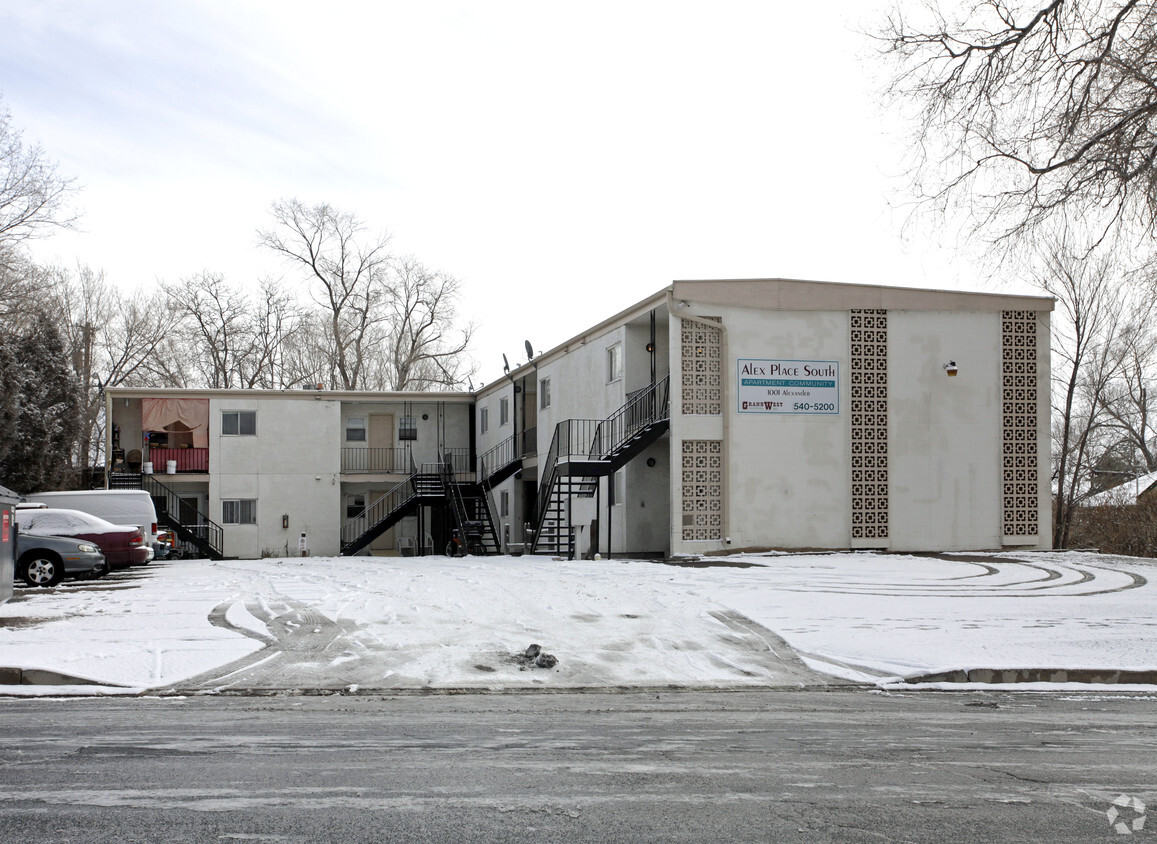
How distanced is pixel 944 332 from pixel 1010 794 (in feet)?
62.9

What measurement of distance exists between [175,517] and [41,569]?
18.9 meters

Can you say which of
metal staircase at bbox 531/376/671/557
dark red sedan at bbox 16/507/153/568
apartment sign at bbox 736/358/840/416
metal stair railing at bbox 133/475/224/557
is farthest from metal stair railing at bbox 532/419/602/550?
metal stair railing at bbox 133/475/224/557

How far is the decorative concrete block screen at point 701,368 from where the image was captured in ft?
72.0

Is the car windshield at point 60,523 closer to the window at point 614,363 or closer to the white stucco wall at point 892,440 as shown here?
the white stucco wall at point 892,440

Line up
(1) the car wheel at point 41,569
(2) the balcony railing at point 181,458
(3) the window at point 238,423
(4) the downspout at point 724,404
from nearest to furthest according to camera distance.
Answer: (1) the car wheel at point 41,569
(4) the downspout at point 724,404
(2) the balcony railing at point 181,458
(3) the window at point 238,423

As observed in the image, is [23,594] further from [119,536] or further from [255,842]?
[255,842]

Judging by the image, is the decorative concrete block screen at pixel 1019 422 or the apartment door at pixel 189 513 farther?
the apartment door at pixel 189 513

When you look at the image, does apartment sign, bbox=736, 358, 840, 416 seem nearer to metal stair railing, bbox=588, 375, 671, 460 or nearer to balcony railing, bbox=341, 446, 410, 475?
metal stair railing, bbox=588, 375, 671, 460

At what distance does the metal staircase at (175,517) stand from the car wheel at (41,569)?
669 inches

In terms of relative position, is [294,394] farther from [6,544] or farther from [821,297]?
[6,544]

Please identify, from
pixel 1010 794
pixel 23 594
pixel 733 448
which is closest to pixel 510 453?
pixel 733 448

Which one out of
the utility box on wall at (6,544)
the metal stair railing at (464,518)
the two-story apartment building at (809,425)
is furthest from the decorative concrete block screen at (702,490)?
the utility box on wall at (6,544)

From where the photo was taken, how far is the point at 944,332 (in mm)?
23016

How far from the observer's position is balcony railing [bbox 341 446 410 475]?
3788 centimetres
